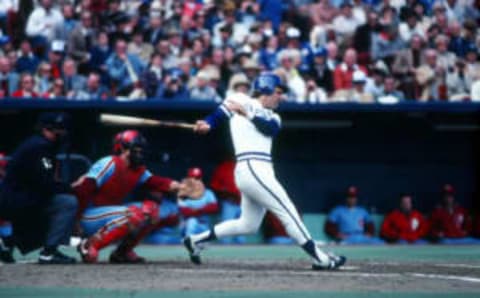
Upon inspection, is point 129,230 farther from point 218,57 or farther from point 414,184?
point 414,184

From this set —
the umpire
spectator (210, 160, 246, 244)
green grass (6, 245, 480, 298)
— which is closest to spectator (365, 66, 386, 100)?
spectator (210, 160, 246, 244)

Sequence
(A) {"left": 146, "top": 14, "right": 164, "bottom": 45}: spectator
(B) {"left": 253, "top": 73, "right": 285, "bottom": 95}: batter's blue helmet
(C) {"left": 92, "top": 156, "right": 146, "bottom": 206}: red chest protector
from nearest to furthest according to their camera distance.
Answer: (B) {"left": 253, "top": 73, "right": 285, "bottom": 95}: batter's blue helmet
(C) {"left": 92, "top": 156, "right": 146, "bottom": 206}: red chest protector
(A) {"left": 146, "top": 14, "right": 164, "bottom": 45}: spectator

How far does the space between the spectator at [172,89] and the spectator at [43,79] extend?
1491mm

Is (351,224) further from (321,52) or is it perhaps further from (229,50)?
(229,50)

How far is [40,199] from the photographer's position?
31.5 feet

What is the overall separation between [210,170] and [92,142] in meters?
1.76

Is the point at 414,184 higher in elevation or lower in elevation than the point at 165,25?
lower

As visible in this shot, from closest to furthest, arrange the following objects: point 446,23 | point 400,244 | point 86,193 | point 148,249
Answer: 1. point 86,193
2. point 148,249
3. point 400,244
4. point 446,23

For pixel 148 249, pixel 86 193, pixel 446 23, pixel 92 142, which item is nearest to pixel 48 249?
pixel 86 193

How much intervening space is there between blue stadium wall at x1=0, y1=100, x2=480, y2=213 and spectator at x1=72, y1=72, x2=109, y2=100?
0.54 meters

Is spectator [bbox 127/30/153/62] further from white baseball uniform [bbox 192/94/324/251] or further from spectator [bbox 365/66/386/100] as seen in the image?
white baseball uniform [bbox 192/94/324/251]

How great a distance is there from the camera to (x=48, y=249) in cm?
968

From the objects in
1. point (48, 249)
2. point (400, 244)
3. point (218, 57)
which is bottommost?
point (400, 244)

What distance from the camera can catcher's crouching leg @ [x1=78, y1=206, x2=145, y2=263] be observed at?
374 inches
